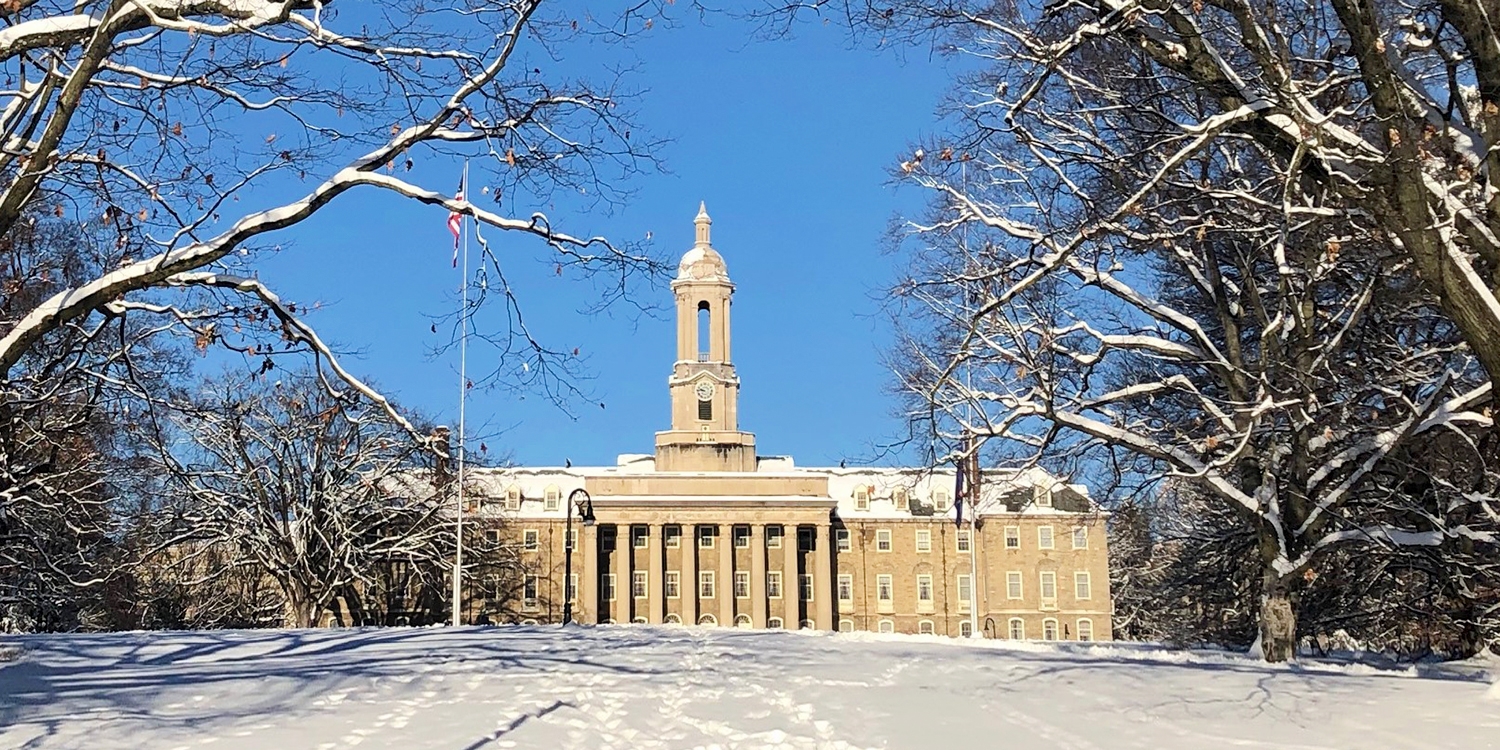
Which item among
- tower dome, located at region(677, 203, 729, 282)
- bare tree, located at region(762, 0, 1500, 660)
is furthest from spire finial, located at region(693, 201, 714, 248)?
bare tree, located at region(762, 0, 1500, 660)

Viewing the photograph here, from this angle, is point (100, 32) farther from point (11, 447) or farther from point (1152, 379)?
point (1152, 379)

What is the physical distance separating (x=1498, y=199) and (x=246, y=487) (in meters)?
43.4

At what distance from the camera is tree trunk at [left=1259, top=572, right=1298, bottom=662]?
1902 cm

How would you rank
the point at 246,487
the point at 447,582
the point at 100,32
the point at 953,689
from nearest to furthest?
the point at 100,32 < the point at 953,689 < the point at 246,487 < the point at 447,582

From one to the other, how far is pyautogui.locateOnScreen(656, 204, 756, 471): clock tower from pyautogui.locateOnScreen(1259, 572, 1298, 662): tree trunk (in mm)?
65914

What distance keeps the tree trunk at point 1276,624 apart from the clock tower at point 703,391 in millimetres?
65914

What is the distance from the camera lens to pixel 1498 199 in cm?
934

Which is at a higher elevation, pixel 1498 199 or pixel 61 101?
pixel 61 101

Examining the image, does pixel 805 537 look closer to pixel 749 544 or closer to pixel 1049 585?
pixel 749 544

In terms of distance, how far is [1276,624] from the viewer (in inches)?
750

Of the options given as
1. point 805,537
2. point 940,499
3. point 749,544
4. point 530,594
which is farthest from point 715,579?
point 940,499

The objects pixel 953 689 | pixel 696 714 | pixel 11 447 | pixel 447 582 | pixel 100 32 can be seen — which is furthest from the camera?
pixel 447 582

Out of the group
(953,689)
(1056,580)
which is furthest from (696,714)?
(1056,580)

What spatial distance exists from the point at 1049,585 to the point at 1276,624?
68.5 m
